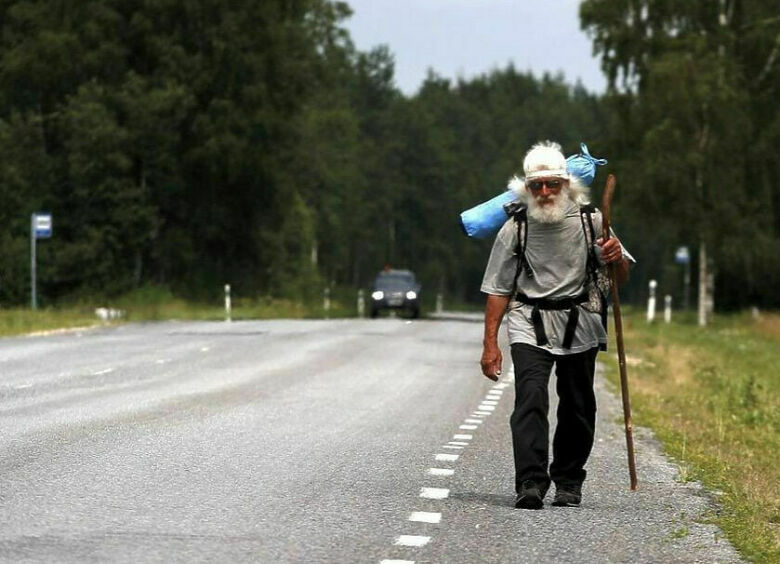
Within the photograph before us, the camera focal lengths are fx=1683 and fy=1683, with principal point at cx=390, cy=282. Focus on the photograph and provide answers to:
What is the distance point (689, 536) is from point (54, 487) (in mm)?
3442

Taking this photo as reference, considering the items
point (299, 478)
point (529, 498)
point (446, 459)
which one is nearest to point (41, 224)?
point (446, 459)

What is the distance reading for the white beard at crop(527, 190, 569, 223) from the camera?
9047 mm

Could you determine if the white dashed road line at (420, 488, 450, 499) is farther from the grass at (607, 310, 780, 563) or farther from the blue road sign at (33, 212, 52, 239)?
the blue road sign at (33, 212, 52, 239)

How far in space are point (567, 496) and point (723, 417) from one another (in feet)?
26.7

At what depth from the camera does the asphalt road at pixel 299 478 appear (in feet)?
24.2

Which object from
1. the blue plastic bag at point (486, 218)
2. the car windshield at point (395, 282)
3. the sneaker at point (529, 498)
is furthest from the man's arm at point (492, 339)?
the car windshield at point (395, 282)

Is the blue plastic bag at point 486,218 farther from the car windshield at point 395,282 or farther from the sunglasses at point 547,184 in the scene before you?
the car windshield at point 395,282

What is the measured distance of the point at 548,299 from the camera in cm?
922

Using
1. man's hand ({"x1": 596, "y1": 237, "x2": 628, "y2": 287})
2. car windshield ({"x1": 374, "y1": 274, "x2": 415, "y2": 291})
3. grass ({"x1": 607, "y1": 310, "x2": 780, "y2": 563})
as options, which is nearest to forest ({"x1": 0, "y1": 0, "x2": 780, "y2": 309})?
car windshield ({"x1": 374, "y1": 274, "x2": 415, "y2": 291})

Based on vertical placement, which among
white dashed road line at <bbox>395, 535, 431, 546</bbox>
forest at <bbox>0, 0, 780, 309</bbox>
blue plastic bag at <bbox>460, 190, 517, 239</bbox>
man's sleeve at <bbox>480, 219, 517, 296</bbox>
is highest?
forest at <bbox>0, 0, 780, 309</bbox>

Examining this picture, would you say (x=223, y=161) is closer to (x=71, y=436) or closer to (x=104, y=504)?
(x=71, y=436)

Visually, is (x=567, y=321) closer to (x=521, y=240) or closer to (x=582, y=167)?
(x=521, y=240)

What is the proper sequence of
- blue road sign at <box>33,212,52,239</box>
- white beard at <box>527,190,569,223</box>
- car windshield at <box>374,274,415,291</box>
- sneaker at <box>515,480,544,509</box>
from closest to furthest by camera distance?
sneaker at <box>515,480,544,509</box> → white beard at <box>527,190,569,223</box> → blue road sign at <box>33,212,52,239</box> → car windshield at <box>374,274,415,291</box>

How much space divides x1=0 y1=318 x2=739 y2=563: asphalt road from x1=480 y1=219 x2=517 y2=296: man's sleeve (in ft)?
3.81
